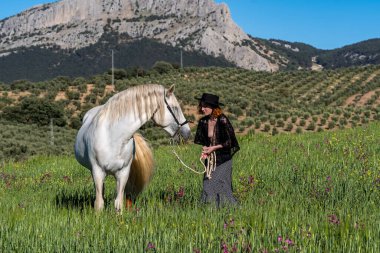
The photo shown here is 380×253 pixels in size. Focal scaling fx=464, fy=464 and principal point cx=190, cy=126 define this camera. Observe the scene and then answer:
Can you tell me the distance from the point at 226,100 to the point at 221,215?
4317 centimetres

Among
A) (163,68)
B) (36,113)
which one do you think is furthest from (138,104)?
(163,68)

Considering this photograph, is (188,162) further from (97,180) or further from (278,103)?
(278,103)

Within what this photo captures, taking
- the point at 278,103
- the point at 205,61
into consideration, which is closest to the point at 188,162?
the point at 278,103

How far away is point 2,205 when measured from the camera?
699cm

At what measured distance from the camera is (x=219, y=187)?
266 inches

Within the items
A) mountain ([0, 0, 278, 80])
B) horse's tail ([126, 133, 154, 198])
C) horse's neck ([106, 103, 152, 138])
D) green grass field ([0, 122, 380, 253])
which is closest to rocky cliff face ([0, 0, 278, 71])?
mountain ([0, 0, 278, 80])

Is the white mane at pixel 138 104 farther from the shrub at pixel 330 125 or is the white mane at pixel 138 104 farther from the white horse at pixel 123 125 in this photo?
the shrub at pixel 330 125

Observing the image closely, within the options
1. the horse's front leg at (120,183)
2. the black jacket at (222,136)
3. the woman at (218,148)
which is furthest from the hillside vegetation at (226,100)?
the woman at (218,148)

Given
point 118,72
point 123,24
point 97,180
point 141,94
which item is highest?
point 123,24

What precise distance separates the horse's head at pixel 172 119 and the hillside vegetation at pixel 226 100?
827 inches

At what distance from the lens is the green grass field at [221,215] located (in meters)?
4.06

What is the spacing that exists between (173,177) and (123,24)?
189m

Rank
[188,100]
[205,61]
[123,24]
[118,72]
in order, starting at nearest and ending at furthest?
[188,100], [118,72], [205,61], [123,24]

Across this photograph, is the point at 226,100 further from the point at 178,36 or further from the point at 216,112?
the point at 178,36
